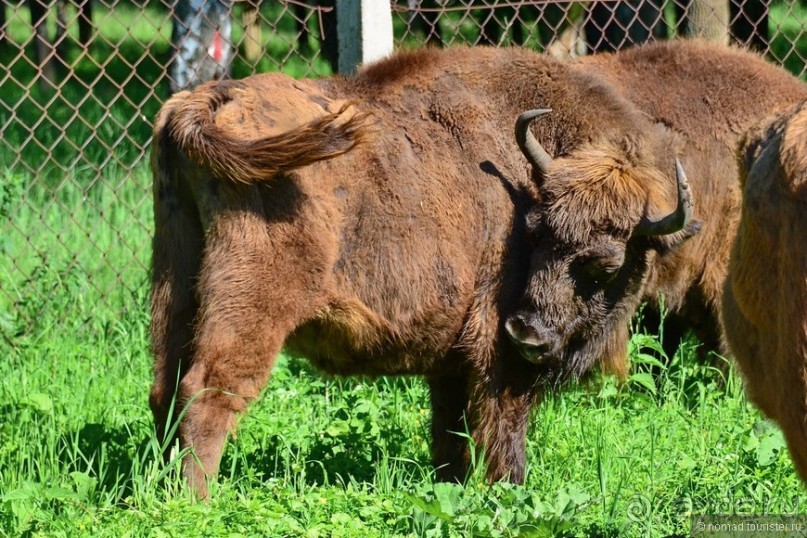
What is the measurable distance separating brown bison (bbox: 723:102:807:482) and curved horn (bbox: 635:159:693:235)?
966mm

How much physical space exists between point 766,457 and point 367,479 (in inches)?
66.7

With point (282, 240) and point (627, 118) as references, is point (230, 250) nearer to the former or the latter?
point (282, 240)

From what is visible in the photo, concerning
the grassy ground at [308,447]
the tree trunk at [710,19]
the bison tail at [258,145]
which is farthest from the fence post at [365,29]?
the tree trunk at [710,19]

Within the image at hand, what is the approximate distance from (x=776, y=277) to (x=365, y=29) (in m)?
3.10

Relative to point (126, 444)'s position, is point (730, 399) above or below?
above

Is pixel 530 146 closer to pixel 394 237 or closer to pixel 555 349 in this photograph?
pixel 394 237

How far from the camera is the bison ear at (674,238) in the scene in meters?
4.45

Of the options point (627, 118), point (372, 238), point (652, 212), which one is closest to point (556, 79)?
point (627, 118)

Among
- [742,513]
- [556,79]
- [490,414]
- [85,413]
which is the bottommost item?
[85,413]

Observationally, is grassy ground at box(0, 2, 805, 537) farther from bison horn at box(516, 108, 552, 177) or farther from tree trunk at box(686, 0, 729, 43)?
tree trunk at box(686, 0, 729, 43)

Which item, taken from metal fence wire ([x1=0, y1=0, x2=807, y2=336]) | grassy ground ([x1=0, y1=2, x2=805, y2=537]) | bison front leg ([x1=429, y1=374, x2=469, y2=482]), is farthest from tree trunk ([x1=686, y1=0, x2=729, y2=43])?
bison front leg ([x1=429, y1=374, x2=469, y2=482])

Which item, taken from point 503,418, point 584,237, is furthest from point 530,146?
point 503,418

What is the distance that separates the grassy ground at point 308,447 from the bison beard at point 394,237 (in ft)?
1.06

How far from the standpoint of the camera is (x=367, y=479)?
15.1 feet
